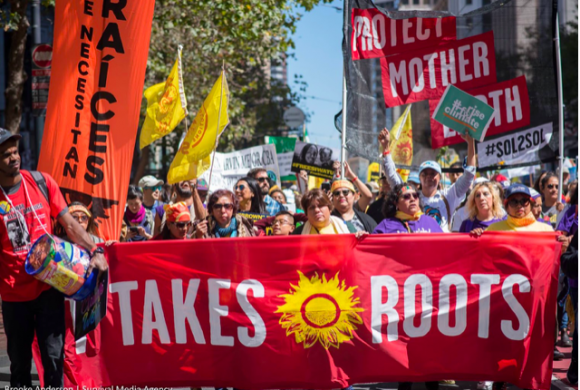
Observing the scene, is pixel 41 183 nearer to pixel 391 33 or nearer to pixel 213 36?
pixel 391 33

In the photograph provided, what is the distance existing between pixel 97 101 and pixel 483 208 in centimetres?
339

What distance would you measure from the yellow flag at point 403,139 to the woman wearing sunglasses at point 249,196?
1649 mm

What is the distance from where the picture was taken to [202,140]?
872 cm

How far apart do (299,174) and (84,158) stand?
598 centimetres

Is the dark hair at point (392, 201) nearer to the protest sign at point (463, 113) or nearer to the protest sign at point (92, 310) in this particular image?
the protest sign at point (463, 113)

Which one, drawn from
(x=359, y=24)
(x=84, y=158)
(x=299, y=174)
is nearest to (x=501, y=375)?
(x=84, y=158)

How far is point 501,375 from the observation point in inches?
214

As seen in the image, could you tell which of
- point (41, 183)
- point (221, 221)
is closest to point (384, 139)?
point (221, 221)

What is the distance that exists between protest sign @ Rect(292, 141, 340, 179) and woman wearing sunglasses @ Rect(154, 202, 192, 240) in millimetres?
5229

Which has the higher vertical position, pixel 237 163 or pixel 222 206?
pixel 237 163

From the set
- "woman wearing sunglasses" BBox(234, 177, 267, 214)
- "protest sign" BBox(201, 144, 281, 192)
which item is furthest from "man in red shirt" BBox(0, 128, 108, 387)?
"protest sign" BBox(201, 144, 281, 192)

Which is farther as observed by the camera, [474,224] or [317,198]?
[474,224]

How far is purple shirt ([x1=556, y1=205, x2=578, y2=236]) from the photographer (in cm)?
648

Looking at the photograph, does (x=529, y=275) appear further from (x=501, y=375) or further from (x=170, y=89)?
(x=170, y=89)
